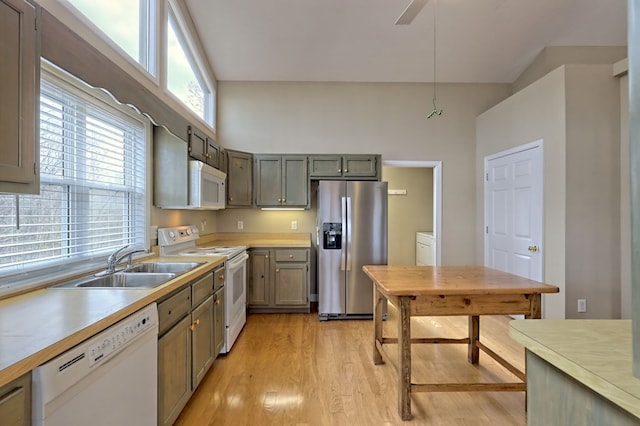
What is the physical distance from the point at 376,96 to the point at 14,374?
451 centimetres

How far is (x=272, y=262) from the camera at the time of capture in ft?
12.6

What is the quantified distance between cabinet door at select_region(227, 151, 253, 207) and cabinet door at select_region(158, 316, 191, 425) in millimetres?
2172

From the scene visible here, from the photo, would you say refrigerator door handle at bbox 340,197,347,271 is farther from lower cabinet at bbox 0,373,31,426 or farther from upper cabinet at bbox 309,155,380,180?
lower cabinet at bbox 0,373,31,426

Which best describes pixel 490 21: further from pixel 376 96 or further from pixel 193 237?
pixel 193 237

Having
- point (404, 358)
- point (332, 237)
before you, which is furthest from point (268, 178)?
point (404, 358)

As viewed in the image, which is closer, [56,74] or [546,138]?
[56,74]

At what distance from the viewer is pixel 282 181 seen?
4094 millimetres

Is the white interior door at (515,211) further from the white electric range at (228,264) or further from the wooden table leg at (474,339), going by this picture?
the white electric range at (228,264)

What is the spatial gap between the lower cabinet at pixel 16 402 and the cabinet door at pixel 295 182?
329 cm

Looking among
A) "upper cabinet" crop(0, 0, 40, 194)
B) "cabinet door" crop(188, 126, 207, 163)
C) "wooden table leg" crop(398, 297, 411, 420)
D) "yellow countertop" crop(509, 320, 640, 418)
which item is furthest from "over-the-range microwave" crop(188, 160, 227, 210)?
"yellow countertop" crop(509, 320, 640, 418)

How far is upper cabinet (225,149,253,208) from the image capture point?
3.91m

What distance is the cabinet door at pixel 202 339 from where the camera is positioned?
2.05 metres

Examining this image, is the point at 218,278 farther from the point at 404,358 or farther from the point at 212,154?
the point at 404,358

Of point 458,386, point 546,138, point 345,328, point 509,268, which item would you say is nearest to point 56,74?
point 458,386
